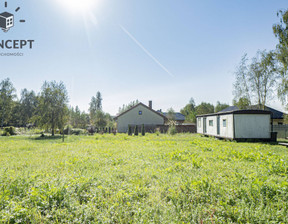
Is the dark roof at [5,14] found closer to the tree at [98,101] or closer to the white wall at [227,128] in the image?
the white wall at [227,128]


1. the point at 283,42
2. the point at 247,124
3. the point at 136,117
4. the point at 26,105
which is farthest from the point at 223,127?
the point at 26,105

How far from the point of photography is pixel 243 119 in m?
13.8

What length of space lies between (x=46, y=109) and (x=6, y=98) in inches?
1100

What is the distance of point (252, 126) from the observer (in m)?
14.0

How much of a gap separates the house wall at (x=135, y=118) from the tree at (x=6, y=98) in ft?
97.3

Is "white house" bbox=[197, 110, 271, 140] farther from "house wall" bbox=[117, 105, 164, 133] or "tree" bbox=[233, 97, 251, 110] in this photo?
"house wall" bbox=[117, 105, 164, 133]

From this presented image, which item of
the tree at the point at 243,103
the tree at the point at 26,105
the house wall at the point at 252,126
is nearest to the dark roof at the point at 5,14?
the house wall at the point at 252,126

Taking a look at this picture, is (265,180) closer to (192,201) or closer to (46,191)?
(192,201)

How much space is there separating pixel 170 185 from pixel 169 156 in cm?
309

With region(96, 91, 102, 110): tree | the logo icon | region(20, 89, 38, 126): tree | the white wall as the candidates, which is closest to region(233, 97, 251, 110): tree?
the white wall

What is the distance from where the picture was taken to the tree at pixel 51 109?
67.9 ft

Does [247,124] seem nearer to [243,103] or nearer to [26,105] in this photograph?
[243,103]

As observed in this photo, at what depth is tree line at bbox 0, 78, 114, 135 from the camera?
20.8 meters

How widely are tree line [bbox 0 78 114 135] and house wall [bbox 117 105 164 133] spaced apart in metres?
6.01
